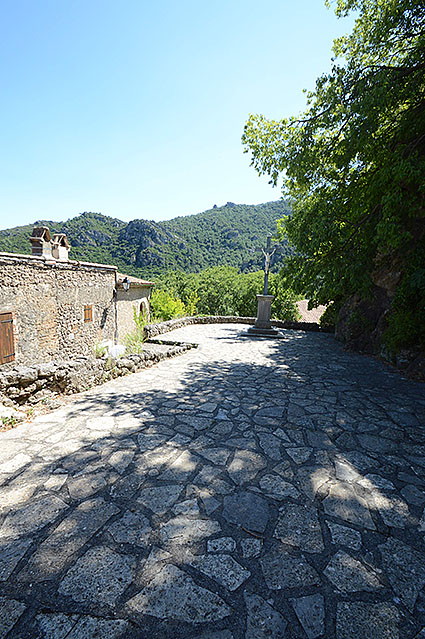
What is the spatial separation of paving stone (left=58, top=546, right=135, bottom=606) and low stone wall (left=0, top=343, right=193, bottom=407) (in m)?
3.02

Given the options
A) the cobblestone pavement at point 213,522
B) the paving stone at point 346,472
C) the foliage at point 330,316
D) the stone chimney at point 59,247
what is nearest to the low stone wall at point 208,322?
the foliage at point 330,316

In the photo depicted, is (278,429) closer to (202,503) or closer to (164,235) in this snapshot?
(202,503)

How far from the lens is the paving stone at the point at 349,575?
1713 millimetres

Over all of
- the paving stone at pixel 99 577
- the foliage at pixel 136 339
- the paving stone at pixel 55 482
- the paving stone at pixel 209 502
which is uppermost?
the paving stone at pixel 99 577

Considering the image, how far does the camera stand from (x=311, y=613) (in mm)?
1562

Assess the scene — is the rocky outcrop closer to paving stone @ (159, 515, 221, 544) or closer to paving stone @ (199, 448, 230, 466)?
paving stone @ (199, 448, 230, 466)

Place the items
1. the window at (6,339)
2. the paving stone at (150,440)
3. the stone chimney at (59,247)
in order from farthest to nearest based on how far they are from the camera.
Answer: the stone chimney at (59,247) < the window at (6,339) < the paving stone at (150,440)

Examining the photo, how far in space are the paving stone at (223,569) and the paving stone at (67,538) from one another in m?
0.76

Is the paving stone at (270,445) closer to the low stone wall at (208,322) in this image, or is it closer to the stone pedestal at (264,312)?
the low stone wall at (208,322)

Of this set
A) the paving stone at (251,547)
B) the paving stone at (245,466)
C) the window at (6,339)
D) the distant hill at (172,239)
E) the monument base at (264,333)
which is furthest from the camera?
the distant hill at (172,239)

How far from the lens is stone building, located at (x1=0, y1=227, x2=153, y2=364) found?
9.27 metres

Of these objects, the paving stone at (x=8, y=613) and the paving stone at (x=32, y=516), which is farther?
the paving stone at (x=32, y=516)

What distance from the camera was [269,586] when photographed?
1.71 metres

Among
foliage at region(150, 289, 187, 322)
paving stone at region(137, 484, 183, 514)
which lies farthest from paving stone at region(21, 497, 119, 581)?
foliage at region(150, 289, 187, 322)
